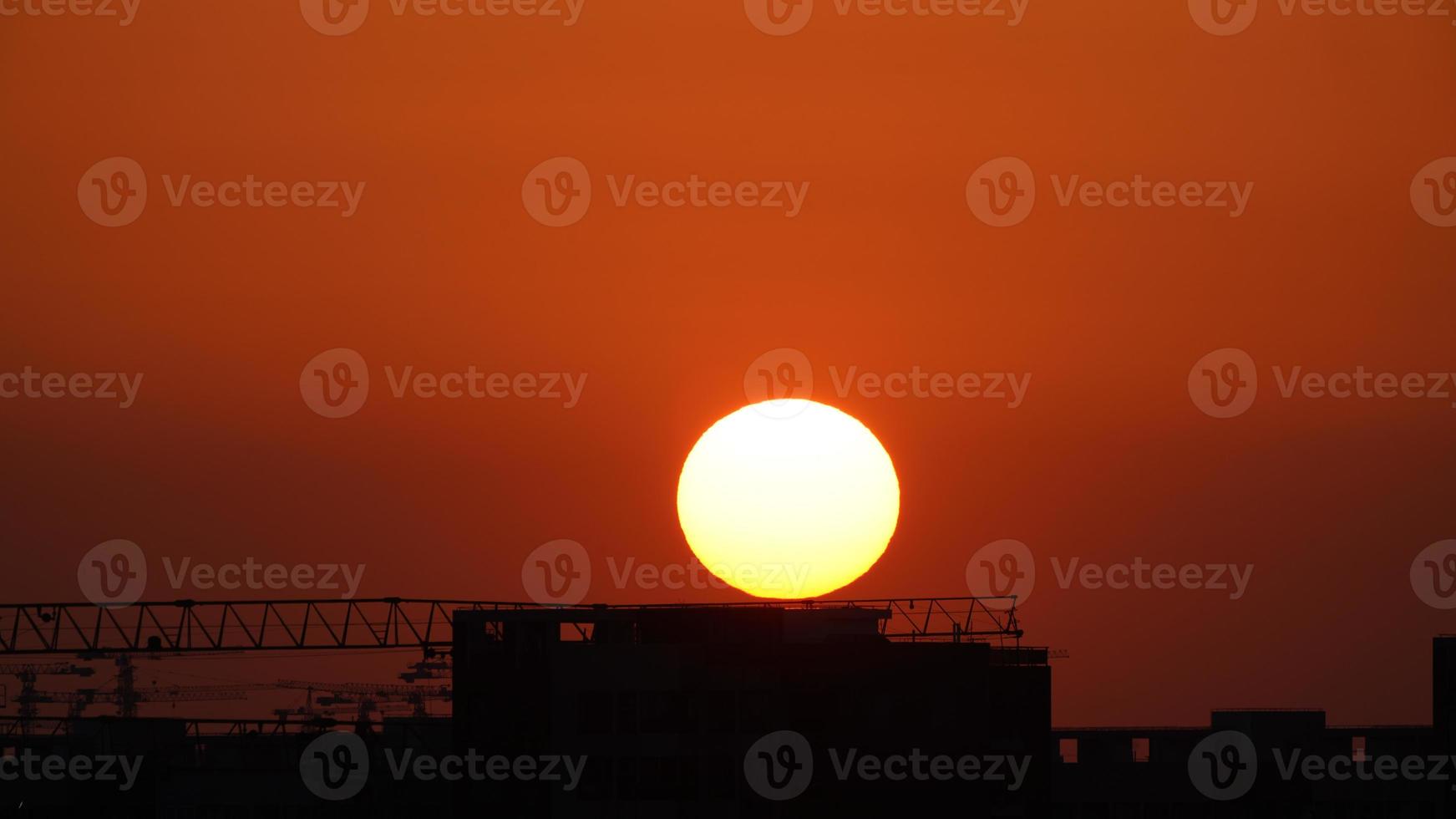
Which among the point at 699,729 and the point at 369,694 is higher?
the point at 369,694

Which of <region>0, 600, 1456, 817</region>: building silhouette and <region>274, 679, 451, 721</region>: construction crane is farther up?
<region>274, 679, 451, 721</region>: construction crane

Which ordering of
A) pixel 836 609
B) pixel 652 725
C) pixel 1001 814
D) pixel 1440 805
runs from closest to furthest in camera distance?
1. pixel 652 725
2. pixel 1001 814
3. pixel 836 609
4. pixel 1440 805

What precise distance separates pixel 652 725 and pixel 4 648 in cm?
2221

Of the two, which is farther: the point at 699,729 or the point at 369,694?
the point at 369,694

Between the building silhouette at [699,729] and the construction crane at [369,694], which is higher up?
the construction crane at [369,694]

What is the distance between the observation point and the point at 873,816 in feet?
197

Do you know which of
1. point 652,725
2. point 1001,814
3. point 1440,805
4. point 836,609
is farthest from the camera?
point 1440,805

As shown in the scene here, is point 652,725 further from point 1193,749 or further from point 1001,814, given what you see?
point 1193,749

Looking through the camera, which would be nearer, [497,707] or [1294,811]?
[497,707]

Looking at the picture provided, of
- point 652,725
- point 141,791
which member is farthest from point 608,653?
point 141,791

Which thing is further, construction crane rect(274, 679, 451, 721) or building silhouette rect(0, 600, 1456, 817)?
construction crane rect(274, 679, 451, 721)

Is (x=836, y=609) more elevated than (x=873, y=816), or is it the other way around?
(x=836, y=609)

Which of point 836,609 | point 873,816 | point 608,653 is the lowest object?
point 873,816

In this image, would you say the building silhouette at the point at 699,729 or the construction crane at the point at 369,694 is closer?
the building silhouette at the point at 699,729
